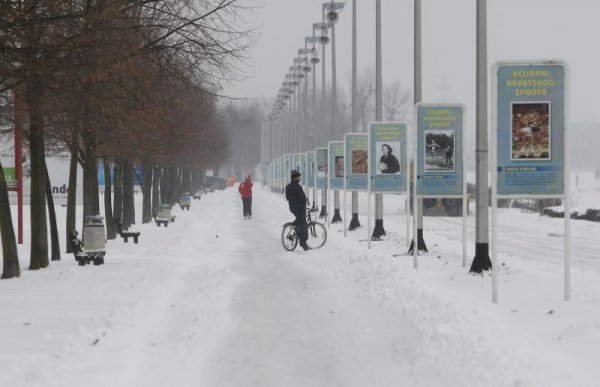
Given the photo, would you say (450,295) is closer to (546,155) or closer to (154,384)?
(546,155)

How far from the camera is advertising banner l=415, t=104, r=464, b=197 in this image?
1705 cm

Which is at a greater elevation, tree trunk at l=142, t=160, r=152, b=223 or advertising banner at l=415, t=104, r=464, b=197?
advertising banner at l=415, t=104, r=464, b=197

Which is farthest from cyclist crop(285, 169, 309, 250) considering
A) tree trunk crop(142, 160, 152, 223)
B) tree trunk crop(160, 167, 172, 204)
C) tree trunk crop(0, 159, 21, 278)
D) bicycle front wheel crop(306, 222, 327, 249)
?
tree trunk crop(160, 167, 172, 204)

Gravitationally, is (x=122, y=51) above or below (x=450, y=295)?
above

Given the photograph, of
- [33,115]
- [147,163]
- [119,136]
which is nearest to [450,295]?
[33,115]

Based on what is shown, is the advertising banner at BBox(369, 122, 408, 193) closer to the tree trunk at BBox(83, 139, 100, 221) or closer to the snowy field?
the snowy field

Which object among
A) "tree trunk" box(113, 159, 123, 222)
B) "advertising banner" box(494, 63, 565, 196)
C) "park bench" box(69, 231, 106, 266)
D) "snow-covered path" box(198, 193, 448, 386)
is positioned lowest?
"snow-covered path" box(198, 193, 448, 386)

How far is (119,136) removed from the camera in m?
21.8

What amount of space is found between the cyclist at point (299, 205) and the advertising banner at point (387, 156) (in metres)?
1.98

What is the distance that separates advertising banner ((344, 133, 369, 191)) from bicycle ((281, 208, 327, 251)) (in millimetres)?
2447

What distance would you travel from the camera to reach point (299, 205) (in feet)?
76.0

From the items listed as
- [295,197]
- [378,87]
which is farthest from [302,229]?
[378,87]

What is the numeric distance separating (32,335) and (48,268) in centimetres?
814

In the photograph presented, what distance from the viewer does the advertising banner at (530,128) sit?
12000mm
